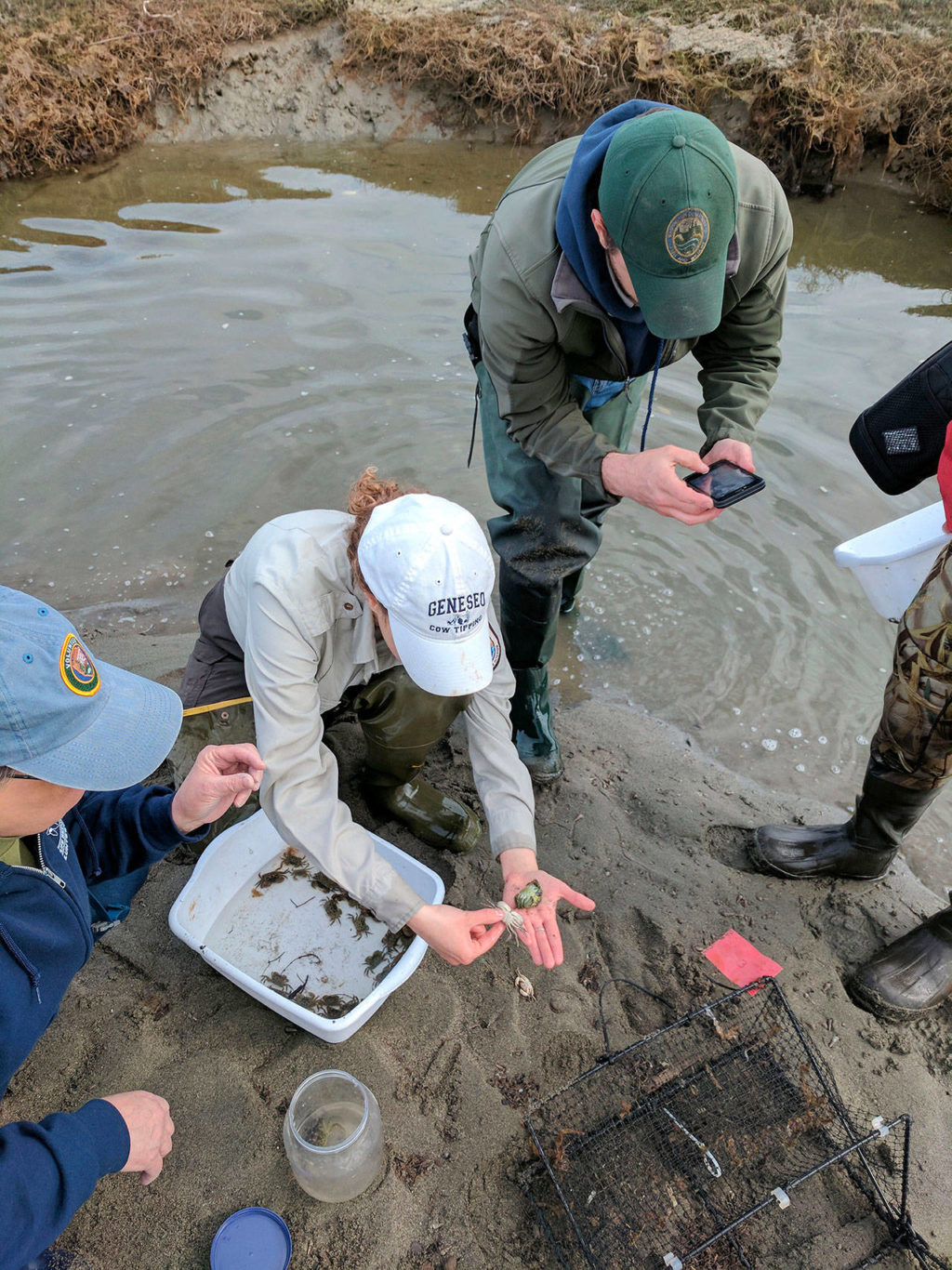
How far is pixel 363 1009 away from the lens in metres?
1.91

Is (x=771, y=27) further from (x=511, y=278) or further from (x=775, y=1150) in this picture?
(x=775, y=1150)

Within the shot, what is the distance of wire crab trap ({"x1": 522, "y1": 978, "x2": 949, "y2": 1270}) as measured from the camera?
175cm

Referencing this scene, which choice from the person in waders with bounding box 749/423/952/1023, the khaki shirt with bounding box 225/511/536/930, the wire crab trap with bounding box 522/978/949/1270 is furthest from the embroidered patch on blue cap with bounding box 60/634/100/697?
the person in waders with bounding box 749/423/952/1023

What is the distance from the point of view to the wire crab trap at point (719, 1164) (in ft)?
5.75

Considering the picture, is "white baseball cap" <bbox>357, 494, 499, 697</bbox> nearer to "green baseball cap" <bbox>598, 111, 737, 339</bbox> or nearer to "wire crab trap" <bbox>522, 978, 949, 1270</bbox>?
"green baseball cap" <bbox>598, 111, 737, 339</bbox>

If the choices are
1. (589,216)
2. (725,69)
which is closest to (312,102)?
(725,69)

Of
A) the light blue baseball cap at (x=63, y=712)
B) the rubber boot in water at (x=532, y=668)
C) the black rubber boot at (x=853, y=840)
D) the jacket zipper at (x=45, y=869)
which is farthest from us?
the rubber boot in water at (x=532, y=668)

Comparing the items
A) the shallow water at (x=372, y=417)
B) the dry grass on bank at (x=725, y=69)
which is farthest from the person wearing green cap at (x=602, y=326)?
the dry grass on bank at (x=725, y=69)

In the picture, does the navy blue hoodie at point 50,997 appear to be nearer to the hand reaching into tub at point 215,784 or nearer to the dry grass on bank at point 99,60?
the hand reaching into tub at point 215,784

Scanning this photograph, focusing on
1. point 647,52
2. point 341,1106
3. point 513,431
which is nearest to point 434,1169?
point 341,1106

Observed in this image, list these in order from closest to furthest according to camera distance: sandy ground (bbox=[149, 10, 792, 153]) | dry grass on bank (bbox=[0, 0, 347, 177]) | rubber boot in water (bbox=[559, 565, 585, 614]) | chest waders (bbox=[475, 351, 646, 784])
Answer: chest waders (bbox=[475, 351, 646, 784]) < rubber boot in water (bbox=[559, 565, 585, 614]) < dry grass on bank (bbox=[0, 0, 347, 177]) < sandy ground (bbox=[149, 10, 792, 153])

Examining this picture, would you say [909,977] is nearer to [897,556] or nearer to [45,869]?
[897,556]

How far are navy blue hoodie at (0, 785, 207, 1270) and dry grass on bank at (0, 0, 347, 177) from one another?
738 cm

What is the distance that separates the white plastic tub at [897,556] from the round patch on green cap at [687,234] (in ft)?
3.02
